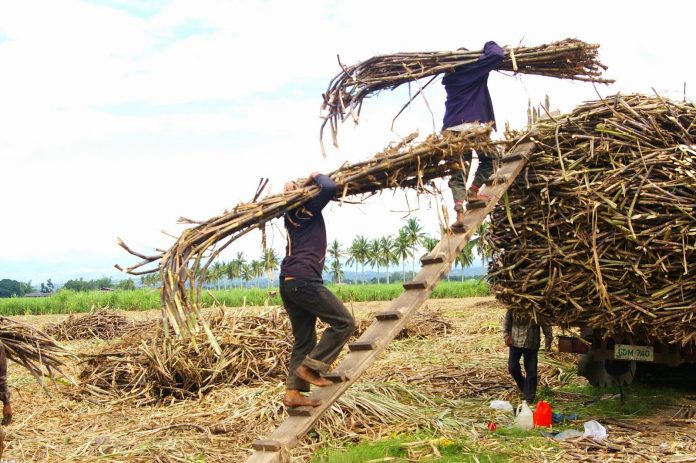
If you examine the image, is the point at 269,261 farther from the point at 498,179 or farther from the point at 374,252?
the point at 374,252

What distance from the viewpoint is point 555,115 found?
7.10 m

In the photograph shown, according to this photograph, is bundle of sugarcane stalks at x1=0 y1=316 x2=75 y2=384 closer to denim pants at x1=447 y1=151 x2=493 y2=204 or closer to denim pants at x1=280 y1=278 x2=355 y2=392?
denim pants at x1=280 y1=278 x2=355 y2=392

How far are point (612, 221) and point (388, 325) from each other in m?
2.10

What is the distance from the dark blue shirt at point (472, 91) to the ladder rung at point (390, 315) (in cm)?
208

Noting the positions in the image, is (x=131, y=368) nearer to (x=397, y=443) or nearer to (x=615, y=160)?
(x=397, y=443)

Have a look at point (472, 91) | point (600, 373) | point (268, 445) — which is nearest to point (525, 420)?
point (600, 373)

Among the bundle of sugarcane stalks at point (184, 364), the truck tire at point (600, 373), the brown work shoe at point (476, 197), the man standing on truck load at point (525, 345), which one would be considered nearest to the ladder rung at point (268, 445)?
the brown work shoe at point (476, 197)

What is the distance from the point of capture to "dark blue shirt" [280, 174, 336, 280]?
5.53 meters

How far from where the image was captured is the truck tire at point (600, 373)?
8.11 meters

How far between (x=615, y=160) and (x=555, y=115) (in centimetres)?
85

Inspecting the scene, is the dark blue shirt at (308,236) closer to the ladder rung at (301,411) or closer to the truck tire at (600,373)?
the ladder rung at (301,411)

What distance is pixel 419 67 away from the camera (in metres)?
7.26

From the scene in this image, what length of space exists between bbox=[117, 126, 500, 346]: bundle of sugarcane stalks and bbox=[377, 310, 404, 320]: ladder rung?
0.99 metres

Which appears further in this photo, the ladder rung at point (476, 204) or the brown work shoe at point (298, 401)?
the ladder rung at point (476, 204)
